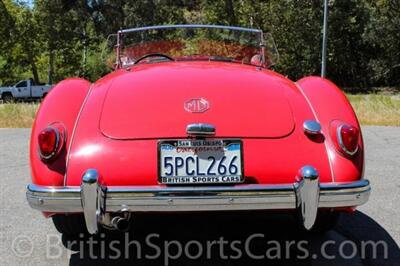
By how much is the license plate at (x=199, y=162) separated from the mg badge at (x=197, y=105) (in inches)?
10.3

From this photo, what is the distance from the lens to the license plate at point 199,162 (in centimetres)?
327

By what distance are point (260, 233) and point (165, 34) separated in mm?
2163

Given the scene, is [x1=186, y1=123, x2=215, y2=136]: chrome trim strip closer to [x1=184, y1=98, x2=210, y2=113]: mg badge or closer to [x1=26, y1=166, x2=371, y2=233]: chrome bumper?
[x1=184, y1=98, x2=210, y2=113]: mg badge

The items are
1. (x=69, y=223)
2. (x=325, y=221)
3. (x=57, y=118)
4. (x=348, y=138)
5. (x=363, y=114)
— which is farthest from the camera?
(x=363, y=114)

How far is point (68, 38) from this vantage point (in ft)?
133

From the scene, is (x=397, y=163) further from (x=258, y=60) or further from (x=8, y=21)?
(x=8, y=21)

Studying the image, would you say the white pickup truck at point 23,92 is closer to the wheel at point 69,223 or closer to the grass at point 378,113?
the grass at point 378,113

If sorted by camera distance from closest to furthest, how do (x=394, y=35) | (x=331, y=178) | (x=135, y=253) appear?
(x=331, y=178) → (x=135, y=253) → (x=394, y=35)

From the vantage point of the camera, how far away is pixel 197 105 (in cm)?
357

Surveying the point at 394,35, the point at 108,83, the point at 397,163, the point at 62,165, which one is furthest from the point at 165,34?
the point at 394,35

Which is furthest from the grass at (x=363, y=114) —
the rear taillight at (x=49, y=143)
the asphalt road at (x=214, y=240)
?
the rear taillight at (x=49, y=143)

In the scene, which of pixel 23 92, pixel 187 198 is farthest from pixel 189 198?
pixel 23 92

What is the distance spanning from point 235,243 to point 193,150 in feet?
3.68

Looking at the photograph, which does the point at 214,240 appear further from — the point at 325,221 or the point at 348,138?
the point at 348,138
